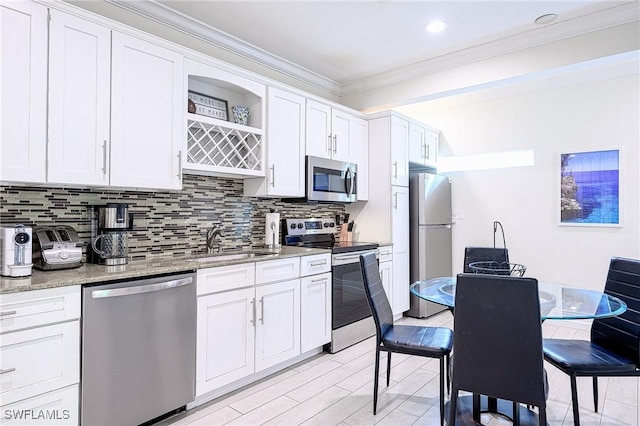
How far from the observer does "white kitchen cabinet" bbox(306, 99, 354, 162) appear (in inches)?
140

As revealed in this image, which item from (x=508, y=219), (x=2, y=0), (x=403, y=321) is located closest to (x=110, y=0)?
(x=2, y=0)

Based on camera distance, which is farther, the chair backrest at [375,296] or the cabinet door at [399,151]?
the cabinet door at [399,151]

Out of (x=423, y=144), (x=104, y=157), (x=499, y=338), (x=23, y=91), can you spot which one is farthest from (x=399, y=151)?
(x=23, y=91)

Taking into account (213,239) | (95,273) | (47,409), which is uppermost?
(213,239)

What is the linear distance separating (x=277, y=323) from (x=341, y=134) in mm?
2098

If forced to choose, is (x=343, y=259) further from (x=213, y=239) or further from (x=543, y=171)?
(x=543, y=171)

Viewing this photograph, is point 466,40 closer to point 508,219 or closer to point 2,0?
point 508,219

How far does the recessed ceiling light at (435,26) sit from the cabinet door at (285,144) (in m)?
1.25

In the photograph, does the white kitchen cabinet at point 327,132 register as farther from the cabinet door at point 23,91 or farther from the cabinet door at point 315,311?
the cabinet door at point 23,91

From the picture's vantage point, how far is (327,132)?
3.74 m

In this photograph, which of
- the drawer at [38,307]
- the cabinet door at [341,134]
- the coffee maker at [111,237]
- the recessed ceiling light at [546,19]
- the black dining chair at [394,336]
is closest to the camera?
the drawer at [38,307]

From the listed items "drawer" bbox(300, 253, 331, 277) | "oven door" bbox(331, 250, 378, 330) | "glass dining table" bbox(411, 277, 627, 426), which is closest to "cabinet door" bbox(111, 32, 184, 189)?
"drawer" bbox(300, 253, 331, 277)

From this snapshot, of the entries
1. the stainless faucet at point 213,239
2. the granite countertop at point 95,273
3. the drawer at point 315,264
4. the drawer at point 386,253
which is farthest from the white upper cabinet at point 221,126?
the drawer at point 386,253

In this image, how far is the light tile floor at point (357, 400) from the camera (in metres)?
2.22
